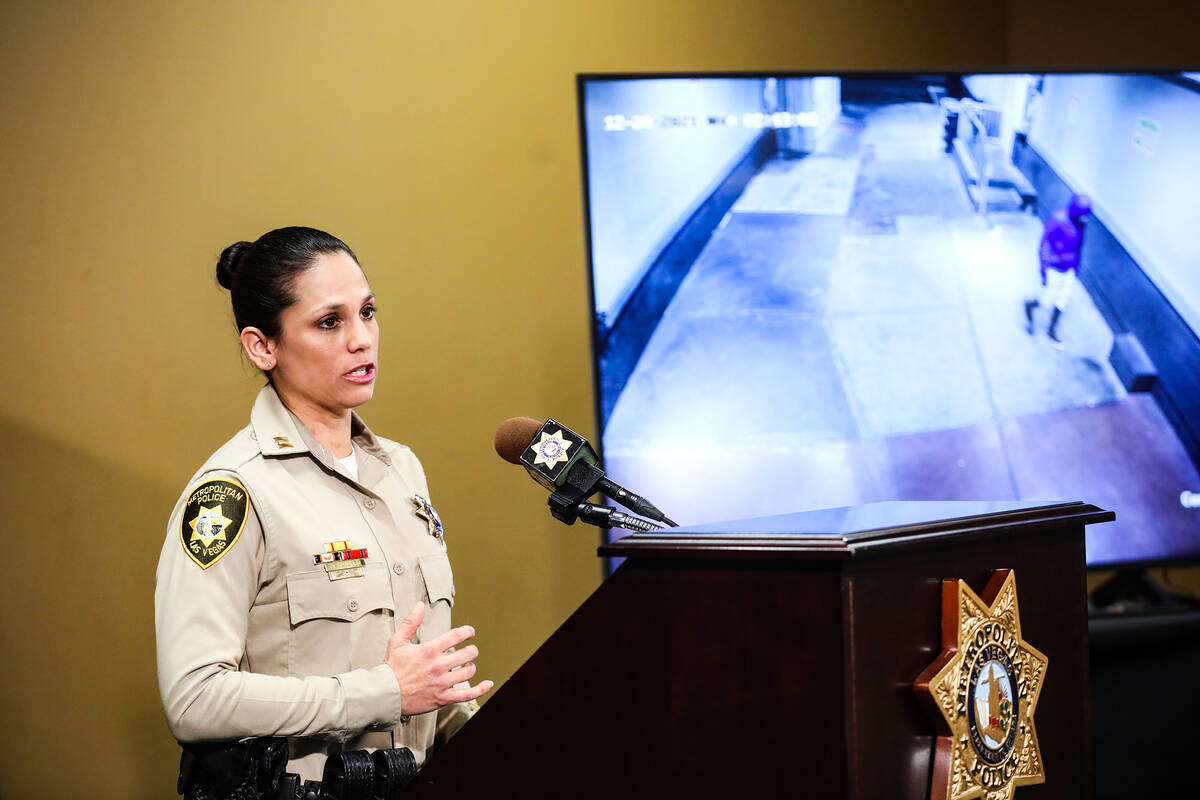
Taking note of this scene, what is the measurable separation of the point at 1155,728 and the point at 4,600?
2618 millimetres

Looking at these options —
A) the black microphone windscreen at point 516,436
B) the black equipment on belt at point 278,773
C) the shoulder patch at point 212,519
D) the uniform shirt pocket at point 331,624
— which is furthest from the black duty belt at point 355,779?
the black microphone windscreen at point 516,436

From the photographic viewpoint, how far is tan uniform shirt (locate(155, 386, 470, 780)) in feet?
3.94

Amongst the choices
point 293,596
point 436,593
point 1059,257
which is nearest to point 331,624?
point 293,596

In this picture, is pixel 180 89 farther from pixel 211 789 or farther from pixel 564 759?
pixel 564 759

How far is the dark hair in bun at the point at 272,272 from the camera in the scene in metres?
1.45

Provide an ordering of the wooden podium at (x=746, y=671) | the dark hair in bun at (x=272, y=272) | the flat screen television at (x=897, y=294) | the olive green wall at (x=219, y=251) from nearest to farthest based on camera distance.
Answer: the wooden podium at (x=746, y=671) → the dark hair in bun at (x=272, y=272) → the olive green wall at (x=219, y=251) → the flat screen television at (x=897, y=294)

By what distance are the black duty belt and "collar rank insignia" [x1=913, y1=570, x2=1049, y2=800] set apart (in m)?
0.63

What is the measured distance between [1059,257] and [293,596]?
210 cm

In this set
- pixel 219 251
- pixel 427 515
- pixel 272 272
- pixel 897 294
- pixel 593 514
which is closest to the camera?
pixel 593 514

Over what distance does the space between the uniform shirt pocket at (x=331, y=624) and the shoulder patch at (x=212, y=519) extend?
0.31 feet

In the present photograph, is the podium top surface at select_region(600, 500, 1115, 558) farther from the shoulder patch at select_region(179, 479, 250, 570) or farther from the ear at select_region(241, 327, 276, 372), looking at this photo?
the ear at select_region(241, 327, 276, 372)

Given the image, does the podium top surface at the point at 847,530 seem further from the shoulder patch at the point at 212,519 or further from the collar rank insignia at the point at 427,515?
the collar rank insignia at the point at 427,515

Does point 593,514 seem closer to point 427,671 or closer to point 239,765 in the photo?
point 427,671

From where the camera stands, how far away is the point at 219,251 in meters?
2.42
